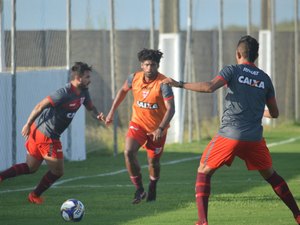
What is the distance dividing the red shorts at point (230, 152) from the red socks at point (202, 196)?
0.56ft

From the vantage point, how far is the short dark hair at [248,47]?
12391 mm

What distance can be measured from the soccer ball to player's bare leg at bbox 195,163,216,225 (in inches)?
69.5

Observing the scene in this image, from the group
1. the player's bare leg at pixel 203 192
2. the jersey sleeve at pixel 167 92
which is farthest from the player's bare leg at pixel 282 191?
the jersey sleeve at pixel 167 92

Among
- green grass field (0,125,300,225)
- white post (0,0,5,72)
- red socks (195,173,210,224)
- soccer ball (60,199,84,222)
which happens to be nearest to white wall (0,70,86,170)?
white post (0,0,5,72)

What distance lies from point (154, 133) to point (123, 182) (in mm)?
4009

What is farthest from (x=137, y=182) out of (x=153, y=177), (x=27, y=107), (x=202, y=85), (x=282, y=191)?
(x=27, y=107)

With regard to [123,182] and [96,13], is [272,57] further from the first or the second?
[123,182]

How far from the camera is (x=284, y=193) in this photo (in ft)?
42.1

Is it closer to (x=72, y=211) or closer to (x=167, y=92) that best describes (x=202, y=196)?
(x=72, y=211)

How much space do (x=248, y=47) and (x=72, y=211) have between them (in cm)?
303

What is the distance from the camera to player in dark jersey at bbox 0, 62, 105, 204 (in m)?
15.5

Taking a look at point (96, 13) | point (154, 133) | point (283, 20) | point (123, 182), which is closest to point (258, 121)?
point (154, 133)

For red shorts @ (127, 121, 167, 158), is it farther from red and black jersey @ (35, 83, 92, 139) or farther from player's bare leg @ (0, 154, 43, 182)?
player's bare leg @ (0, 154, 43, 182)

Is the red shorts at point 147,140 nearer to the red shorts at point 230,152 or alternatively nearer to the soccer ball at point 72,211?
the soccer ball at point 72,211
